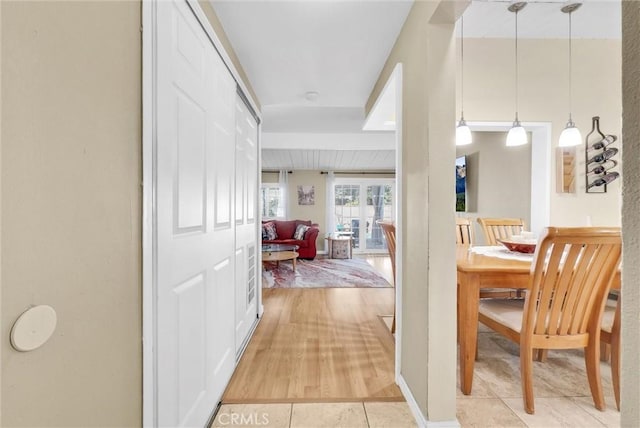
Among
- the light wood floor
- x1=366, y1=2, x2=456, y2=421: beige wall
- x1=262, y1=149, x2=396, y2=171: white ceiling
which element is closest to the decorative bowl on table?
x1=366, y1=2, x2=456, y2=421: beige wall

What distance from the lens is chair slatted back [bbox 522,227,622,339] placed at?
54.7 inches

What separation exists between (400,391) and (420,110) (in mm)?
1600

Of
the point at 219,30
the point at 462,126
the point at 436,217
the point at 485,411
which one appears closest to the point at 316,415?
the point at 485,411

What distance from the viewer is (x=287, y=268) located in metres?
5.49

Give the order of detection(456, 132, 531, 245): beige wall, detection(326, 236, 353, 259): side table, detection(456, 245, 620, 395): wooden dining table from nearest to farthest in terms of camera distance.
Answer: detection(456, 245, 620, 395): wooden dining table
detection(456, 132, 531, 245): beige wall
detection(326, 236, 353, 259): side table

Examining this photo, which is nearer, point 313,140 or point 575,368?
point 575,368

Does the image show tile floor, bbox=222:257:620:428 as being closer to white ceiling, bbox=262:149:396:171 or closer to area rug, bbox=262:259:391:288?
area rug, bbox=262:259:391:288

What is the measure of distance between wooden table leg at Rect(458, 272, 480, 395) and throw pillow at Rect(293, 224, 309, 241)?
5.11 m

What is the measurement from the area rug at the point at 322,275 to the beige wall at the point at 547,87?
2.55 metres

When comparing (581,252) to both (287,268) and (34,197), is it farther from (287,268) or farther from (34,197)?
(287,268)

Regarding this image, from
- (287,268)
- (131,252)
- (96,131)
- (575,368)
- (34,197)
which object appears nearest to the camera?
(34,197)

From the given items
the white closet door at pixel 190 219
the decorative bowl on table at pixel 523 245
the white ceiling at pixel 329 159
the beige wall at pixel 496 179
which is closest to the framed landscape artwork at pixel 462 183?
the beige wall at pixel 496 179

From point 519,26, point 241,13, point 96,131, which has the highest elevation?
point 519,26

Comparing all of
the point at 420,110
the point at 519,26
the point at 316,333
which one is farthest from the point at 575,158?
the point at 316,333
